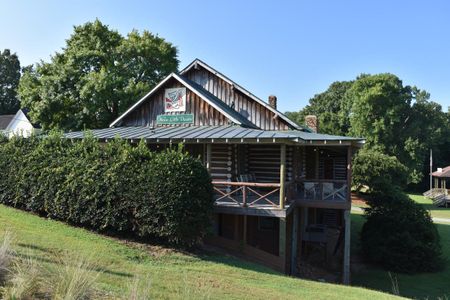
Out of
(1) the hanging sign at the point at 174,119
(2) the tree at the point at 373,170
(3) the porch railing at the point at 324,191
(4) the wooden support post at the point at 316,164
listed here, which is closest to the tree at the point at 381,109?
(2) the tree at the point at 373,170

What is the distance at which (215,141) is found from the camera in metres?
15.1

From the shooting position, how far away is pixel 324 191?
55.6 ft

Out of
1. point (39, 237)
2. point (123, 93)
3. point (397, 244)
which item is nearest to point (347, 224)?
point (397, 244)

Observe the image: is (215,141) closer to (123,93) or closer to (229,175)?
(229,175)

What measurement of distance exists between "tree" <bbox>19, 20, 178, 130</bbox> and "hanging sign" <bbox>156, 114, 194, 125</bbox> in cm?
921

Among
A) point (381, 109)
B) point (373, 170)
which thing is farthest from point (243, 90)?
point (381, 109)

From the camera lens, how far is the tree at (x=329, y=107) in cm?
6612

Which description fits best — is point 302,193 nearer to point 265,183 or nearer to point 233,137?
point 265,183

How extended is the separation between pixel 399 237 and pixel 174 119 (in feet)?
41.1

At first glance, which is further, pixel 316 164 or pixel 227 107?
pixel 316 164

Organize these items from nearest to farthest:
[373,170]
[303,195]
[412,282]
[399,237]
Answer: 1. [412,282]
2. [303,195]
3. [399,237]
4. [373,170]

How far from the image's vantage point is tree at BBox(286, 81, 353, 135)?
66125 mm

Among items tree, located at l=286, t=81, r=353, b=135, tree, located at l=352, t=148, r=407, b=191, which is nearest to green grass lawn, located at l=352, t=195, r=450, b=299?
tree, located at l=352, t=148, r=407, b=191

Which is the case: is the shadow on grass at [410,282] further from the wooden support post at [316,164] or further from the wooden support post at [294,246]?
the wooden support post at [316,164]
